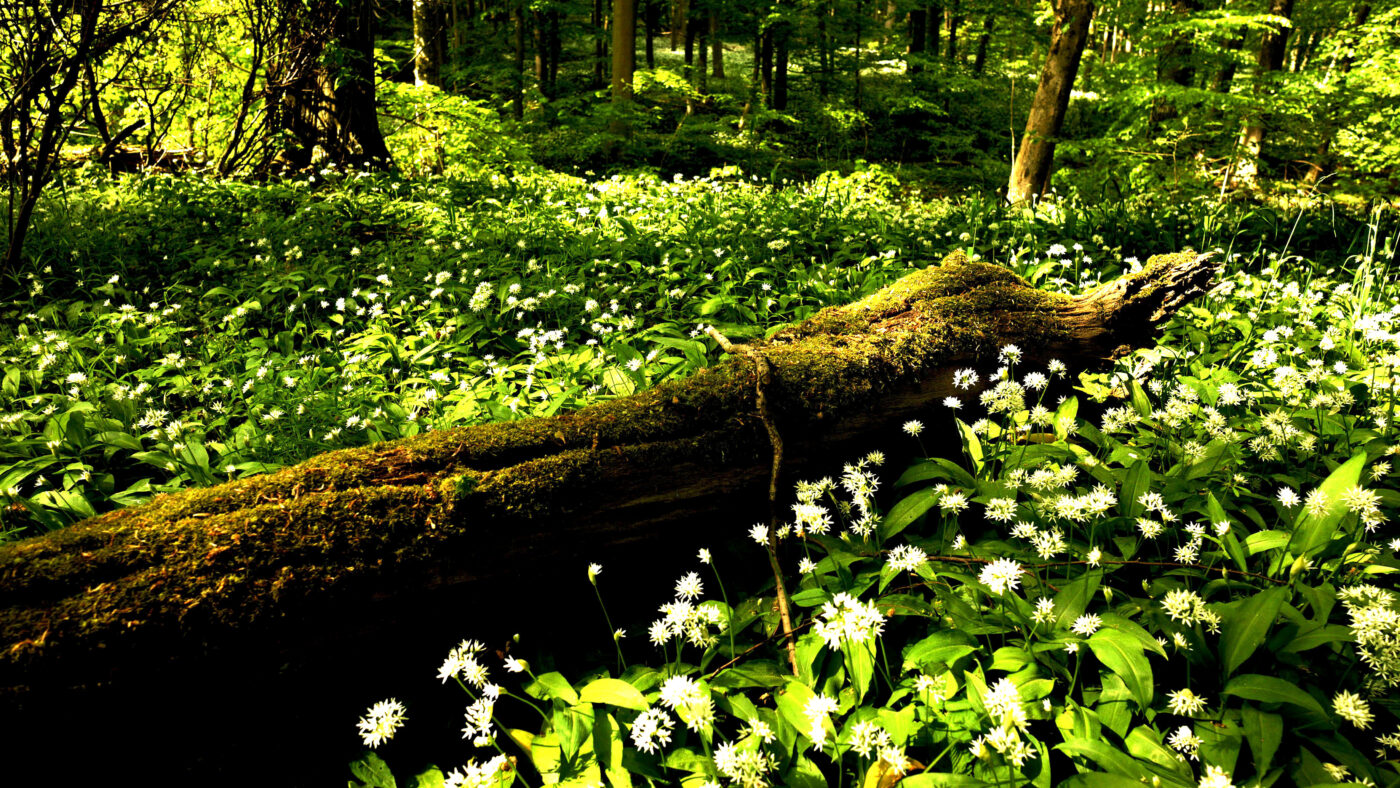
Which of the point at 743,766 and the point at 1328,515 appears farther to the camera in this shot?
the point at 1328,515

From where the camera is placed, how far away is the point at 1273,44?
1159 cm

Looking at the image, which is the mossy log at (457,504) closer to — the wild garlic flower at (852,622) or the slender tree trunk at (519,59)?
the wild garlic flower at (852,622)

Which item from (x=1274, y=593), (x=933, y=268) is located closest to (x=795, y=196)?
(x=933, y=268)

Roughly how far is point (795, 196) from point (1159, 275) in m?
5.05

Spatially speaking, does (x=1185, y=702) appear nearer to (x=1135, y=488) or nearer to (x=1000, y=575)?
(x=1000, y=575)

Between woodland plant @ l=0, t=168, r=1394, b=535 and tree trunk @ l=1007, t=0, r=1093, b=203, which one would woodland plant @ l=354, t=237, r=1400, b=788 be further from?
tree trunk @ l=1007, t=0, r=1093, b=203

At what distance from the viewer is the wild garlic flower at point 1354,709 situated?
4.64 feet

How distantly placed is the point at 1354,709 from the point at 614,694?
1652 millimetres

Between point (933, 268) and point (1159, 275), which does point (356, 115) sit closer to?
point (933, 268)

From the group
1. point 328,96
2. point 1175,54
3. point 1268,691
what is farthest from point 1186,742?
point 1175,54

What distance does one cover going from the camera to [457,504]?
1847 millimetres

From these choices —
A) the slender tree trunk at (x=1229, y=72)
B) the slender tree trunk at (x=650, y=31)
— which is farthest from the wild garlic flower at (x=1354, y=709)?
the slender tree trunk at (x=650, y=31)

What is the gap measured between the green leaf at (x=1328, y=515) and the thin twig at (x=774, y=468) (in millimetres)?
1423

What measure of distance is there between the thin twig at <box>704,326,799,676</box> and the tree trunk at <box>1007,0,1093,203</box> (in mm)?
6514
